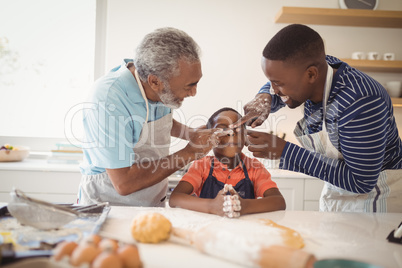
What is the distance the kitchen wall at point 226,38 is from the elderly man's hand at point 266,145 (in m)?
1.73

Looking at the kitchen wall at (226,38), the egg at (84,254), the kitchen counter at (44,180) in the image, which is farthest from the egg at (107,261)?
the kitchen wall at (226,38)

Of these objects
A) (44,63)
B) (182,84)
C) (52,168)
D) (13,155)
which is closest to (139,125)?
(182,84)

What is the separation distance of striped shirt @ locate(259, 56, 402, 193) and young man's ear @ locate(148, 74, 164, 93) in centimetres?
61

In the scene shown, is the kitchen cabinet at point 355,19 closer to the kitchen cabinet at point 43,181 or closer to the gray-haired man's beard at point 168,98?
the gray-haired man's beard at point 168,98

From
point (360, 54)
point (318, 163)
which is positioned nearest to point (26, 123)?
point (318, 163)

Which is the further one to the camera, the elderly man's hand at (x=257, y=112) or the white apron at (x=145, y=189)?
the elderly man's hand at (x=257, y=112)

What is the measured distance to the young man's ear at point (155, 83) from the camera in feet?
4.68

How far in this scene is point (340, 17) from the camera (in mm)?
2947

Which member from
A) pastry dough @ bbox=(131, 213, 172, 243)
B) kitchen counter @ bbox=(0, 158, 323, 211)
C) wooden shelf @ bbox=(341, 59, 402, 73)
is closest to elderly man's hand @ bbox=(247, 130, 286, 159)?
pastry dough @ bbox=(131, 213, 172, 243)

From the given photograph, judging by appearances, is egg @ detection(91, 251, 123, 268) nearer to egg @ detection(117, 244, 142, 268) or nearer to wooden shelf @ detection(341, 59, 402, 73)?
egg @ detection(117, 244, 142, 268)

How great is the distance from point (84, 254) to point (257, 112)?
1162mm

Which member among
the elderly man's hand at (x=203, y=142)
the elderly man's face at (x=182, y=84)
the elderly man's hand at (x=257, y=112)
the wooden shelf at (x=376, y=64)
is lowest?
the elderly man's hand at (x=203, y=142)

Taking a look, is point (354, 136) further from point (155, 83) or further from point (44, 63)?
point (44, 63)

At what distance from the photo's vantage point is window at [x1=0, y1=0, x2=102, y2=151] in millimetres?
3180
